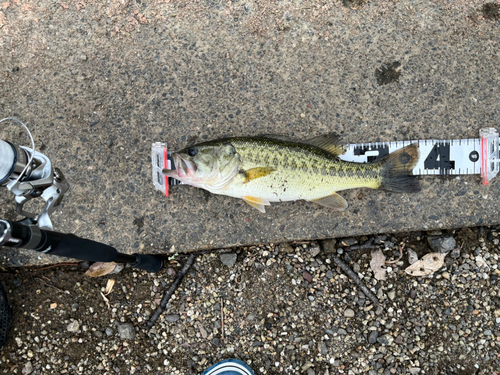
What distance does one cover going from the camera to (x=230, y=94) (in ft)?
13.5

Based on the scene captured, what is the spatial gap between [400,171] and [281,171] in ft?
4.06

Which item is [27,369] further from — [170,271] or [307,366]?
[307,366]

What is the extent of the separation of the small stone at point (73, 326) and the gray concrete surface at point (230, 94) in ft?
2.95

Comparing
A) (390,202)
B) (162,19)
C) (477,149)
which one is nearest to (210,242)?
(390,202)

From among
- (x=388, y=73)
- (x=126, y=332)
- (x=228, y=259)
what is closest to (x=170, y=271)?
(x=228, y=259)

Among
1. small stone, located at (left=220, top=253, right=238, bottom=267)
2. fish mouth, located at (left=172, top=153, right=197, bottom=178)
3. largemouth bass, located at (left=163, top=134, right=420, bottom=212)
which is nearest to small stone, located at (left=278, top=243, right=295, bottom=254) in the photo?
small stone, located at (left=220, top=253, right=238, bottom=267)

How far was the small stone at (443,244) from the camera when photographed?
13.1ft

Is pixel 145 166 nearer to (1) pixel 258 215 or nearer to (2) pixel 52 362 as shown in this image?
(1) pixel 258 215

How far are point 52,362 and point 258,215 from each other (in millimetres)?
2945

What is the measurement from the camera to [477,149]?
3881 mm

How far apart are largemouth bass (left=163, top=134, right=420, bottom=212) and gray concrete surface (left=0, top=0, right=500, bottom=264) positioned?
1.22ft

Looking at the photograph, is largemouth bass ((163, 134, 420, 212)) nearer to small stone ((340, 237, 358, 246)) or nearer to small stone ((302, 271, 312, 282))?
small stone ((340, 237, 358, 246))

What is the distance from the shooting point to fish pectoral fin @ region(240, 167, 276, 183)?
350 centimetres

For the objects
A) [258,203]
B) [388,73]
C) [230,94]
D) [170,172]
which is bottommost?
[258,203]
